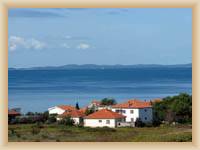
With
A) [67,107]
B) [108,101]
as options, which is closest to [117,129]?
[108,101]

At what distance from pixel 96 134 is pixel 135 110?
1.94ft

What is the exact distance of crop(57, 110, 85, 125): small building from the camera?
4.49m

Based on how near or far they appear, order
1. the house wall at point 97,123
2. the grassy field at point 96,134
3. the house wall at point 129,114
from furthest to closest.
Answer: the house wall at point 129,114 → the house wall at point 97,123 → the grassy field at point 96,134

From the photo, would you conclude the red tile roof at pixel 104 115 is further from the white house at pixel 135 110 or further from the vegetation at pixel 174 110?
the vegetation at pixel 174 110

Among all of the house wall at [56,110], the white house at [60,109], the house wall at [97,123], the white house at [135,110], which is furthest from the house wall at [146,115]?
the house wall at [56,110]

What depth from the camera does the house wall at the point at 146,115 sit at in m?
4.50

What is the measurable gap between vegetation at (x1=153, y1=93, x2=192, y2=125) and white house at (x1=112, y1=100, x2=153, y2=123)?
70 mm

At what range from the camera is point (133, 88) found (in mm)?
4715

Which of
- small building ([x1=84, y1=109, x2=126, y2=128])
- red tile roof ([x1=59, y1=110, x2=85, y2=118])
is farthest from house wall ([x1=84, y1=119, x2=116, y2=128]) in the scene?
red tile roof ([x1=59, y1=110, x2=85, y2=118])

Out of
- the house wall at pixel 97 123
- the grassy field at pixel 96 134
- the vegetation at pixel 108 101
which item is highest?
the vegetation at pixel 108 101

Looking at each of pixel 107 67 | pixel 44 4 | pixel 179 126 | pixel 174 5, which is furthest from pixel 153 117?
pixel 44 4

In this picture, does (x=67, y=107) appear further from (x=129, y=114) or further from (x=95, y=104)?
(x=129, y=114)

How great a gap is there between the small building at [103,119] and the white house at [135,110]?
7 cm

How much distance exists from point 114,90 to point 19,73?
103 centimetres
